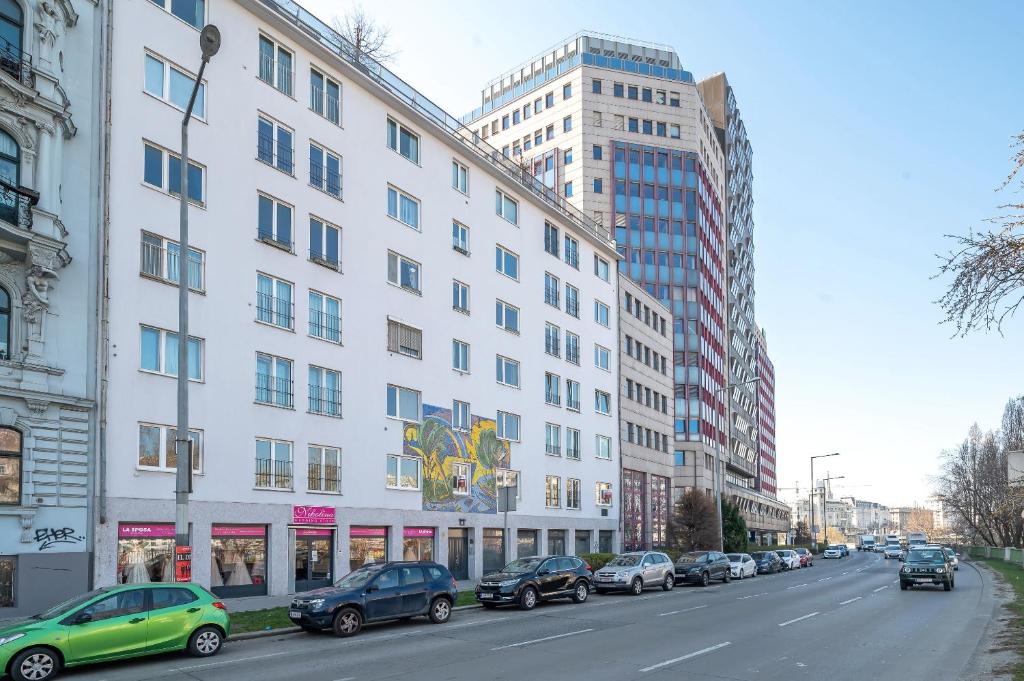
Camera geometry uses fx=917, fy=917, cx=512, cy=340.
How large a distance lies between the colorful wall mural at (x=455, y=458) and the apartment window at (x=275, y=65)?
524 inches

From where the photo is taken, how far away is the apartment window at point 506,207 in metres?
44.0

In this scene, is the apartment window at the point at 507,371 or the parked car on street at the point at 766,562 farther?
the parked car on street at the point at 766,562

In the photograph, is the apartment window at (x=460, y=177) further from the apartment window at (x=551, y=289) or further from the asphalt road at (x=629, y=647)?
the asphalt road at (x=629, y=647)

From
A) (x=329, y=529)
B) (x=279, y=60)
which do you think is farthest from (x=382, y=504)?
(x=279, y=60)

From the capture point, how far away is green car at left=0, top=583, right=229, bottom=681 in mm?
14180

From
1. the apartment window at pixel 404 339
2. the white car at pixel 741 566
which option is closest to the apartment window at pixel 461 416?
the apartment window at pixel 404 339

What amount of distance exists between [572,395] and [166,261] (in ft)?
89.1

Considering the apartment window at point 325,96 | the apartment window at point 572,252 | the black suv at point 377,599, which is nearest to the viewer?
the black suv at point 377,599

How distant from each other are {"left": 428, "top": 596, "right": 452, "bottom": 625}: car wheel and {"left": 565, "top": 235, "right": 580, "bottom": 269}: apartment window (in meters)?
29.8

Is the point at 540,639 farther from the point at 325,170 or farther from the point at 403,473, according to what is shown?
the point at 325,170

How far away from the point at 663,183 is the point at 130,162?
6626cm

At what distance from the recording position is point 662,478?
2484 inches

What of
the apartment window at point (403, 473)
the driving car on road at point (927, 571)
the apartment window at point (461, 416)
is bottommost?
the driving car on road at point (927, 571)

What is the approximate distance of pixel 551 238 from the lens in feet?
160
